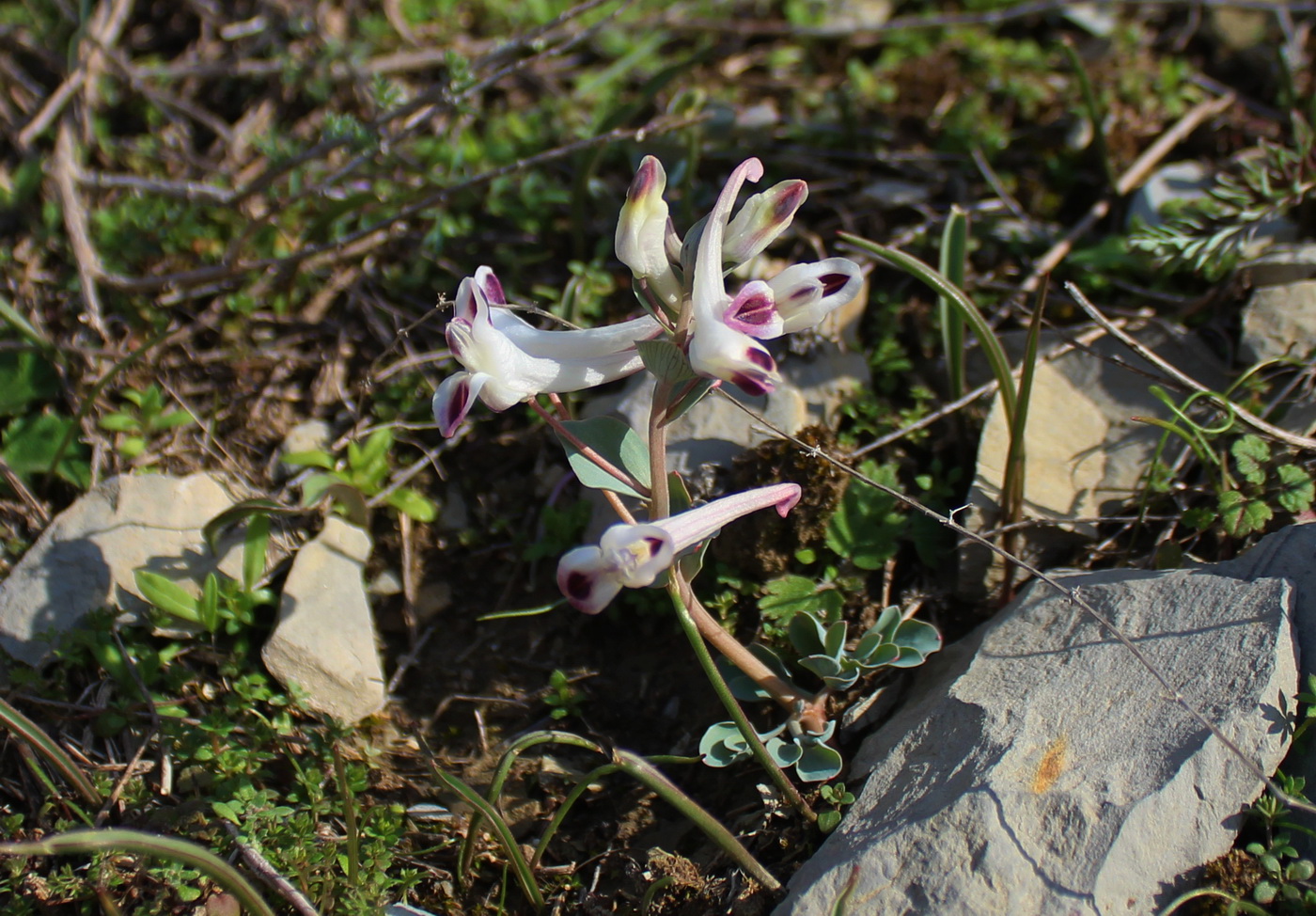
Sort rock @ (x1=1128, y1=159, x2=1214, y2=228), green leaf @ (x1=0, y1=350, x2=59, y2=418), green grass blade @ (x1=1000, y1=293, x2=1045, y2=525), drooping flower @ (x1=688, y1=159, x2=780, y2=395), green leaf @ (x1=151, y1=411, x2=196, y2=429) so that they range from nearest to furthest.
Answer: drooping flower @ (x1=688, y1=159, x2=780, y2=395), green grass blade @ (x1=1000, y1=293, x2=1045, y2=525), green leaf @ (x1=151, y1=411, x2=196, y2=429), green leaf @ (x1=0, y1=350, x2=59, y2=418), rock @ (x1=1128, y1=159, x2=1214, y2=228)

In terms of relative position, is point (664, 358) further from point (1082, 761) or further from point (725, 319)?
point (1082, 761)

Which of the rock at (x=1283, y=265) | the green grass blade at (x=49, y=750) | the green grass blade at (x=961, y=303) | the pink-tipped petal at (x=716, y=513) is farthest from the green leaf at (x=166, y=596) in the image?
the rock at (x=1283, y=265)

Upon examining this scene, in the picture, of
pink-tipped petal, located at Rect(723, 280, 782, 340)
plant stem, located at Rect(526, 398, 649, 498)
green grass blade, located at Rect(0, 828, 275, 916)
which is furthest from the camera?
plant stem, located at Rect(526, 398, 649, 498)

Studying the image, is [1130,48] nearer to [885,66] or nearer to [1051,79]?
[1051,79]

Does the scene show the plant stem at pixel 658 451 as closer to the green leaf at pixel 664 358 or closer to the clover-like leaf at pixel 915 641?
the green leaf at pixel 664 358

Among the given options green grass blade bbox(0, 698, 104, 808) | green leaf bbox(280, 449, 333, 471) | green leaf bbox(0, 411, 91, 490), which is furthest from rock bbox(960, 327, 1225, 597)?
green leaf bbox(0, 411, 91, 490)

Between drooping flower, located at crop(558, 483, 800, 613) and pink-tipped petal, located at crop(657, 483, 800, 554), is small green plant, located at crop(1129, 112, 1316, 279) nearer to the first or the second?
pink-tipped petal, located at crop(657, 483, 800, 554)

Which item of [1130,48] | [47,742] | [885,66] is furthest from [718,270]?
[1130,48]
